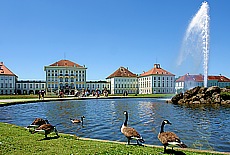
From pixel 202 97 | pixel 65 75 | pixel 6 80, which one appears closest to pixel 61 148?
pixel 202 97

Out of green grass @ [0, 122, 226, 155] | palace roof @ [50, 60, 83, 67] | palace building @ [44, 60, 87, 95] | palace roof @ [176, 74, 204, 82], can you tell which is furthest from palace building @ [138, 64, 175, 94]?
green grass @ [0, 122, 226, 155]

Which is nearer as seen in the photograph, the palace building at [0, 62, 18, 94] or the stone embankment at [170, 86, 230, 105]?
the stone embankment at [170, 86, 230, 105]

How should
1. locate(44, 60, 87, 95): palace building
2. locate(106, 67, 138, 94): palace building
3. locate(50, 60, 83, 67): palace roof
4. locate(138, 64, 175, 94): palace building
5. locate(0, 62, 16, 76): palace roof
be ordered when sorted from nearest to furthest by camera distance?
locate(0, 62, 16, 76): palace roof → locate(44, 60, 87, 95): palace building → locate(50, 60, 83, 67): palace roof → locate(138, 64, 175, 94): palace building → locate(106, 67, 138, 94): palace building

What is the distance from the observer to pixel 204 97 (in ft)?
139

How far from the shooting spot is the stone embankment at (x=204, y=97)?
135 ft

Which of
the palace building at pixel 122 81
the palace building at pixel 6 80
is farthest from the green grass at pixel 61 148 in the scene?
the palace building at pixel 122 81

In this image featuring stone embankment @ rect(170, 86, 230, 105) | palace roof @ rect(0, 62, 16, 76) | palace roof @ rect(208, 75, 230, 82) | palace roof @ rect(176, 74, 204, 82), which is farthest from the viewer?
palace roof @ rect(208, 75, 230, 82)

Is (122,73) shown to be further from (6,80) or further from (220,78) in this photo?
(6,80)

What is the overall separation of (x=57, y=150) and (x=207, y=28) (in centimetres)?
4416

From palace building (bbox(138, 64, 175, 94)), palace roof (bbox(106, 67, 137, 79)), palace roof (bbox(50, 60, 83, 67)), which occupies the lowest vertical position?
palace building (bbox(138, 64, 175, 94))

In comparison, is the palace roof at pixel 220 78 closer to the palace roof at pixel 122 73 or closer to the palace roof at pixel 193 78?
the palace roof at pixel 193 78

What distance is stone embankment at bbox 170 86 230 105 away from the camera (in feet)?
135

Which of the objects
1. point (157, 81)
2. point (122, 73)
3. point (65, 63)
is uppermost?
point (65, 63)

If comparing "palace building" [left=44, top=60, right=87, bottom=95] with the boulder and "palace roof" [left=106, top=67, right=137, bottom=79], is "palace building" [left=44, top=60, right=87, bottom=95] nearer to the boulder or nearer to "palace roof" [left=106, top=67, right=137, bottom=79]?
"palace roof" [left=106, top=67, right=137, bottom=79]
